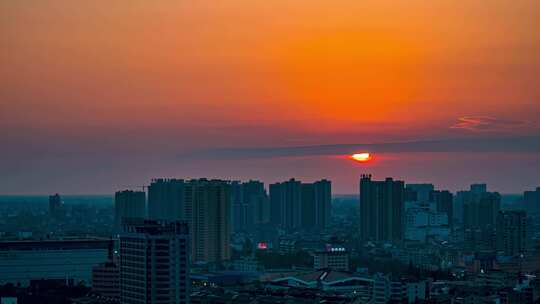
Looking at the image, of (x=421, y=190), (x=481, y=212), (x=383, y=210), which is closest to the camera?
(x=383, y=210)

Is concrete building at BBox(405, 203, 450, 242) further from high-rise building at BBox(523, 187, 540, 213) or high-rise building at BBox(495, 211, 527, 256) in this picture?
high-rise building at BBox(495, 211, 527, 256)

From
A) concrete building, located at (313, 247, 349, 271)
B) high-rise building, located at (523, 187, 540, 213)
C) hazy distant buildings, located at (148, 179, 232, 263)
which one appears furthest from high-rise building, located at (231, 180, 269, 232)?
concrete building, located at (313, 247, 349, 271)

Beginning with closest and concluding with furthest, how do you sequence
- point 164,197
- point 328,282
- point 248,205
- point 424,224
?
point 328,282
point 164,197
point 424,224
point 248,205

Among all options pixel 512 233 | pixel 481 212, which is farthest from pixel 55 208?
pixel 512 233

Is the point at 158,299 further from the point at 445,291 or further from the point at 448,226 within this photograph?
the point at 448,226

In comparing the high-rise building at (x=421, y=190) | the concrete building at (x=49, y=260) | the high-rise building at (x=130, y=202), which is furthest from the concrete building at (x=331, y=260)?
the high-rise building at (x=421, y=190)

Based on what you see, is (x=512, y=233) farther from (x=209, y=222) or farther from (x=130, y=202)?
(x=130, y=202)
